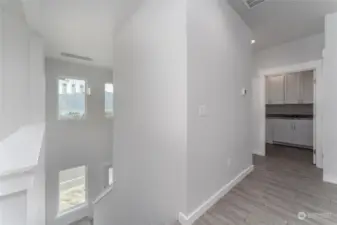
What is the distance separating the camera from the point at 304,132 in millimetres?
5988

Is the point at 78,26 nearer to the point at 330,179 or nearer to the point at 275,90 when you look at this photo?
the point at 330,179

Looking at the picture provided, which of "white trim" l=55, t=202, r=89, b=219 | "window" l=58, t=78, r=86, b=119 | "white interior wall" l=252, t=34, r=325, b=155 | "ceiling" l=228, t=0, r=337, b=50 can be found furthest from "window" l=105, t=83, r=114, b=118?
"ceiling" l=228, t=0, r=337, b=50

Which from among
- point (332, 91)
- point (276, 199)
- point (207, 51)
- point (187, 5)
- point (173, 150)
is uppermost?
point (187, 5)

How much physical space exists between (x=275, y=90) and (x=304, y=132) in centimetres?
147

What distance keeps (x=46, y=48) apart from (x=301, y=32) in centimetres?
551

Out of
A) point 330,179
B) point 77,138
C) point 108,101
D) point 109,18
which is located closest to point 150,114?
point 109,18

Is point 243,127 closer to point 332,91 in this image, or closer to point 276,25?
point 332,91

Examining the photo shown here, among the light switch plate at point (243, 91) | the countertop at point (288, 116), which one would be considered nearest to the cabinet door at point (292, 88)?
the countertop at point (288, 116)

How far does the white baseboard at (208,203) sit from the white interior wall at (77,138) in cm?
490

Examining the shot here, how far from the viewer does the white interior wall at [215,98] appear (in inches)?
88.3

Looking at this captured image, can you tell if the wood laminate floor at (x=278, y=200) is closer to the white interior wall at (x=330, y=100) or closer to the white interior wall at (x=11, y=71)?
the white interior wall at (x=330, y=100)

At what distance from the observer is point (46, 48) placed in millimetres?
4734

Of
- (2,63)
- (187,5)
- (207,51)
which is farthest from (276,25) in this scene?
(2,63)

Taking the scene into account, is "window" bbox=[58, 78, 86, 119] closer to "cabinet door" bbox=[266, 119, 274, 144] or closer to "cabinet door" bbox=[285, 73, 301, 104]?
"cabinet door" bbox=[266, 119, 274, 144]
